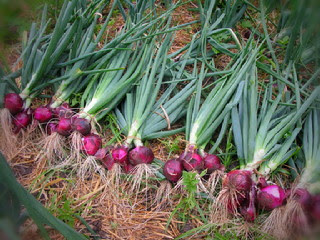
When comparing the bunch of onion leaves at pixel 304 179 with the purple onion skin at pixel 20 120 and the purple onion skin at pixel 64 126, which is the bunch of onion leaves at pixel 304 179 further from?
the purple onion skin at pixel 20 120

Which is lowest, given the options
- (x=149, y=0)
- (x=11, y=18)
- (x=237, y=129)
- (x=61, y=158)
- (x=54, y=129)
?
(x=61, y=158)

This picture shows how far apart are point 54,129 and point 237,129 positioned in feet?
3.39

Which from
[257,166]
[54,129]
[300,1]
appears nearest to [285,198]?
[257,166]

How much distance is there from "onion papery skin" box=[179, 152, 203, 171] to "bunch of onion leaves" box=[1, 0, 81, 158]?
0.92 metres

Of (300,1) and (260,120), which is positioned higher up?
(300,1)

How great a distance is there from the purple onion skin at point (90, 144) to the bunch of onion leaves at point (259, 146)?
2.34ft

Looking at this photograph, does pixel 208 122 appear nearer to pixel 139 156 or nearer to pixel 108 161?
→ pixel 139 156

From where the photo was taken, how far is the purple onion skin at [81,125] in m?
1.76

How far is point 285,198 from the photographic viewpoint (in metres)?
1.52

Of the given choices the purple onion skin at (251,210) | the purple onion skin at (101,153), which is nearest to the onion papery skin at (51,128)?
the purple onion skin at (101,153)

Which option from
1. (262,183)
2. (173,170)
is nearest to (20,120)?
(173,170)

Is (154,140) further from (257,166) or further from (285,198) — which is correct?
(285,198)

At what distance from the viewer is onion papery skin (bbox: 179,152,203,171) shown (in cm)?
163

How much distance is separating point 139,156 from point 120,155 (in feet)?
0.33
